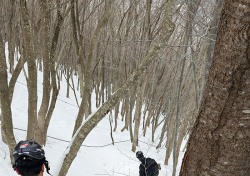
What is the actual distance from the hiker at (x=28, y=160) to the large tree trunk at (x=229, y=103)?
113 centimetres

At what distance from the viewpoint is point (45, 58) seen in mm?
5957

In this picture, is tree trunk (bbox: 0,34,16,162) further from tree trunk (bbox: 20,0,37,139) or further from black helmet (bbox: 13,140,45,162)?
black helmet (bbox: 13,140,45,162)

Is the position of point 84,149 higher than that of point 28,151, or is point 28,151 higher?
point 28,151

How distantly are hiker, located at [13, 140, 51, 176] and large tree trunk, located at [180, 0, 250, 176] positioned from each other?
1128 mm

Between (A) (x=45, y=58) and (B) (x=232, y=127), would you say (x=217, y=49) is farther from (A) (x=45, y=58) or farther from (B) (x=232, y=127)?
(A) (x=45, y=58)

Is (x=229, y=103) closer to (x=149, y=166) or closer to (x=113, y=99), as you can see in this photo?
(x=113, y=99)

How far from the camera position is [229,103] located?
3.90 ft

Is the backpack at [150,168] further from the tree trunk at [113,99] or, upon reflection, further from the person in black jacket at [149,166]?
the tree trunk at [113,99]

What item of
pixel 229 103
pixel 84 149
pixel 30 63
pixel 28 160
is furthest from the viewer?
pixel 84 149

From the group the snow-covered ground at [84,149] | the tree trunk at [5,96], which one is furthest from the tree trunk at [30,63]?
the snow-covered ground at [84,149]

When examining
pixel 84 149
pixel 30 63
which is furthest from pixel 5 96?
pixel 84 149

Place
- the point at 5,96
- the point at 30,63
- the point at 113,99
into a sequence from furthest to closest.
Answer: the point at 5,96
the point at 30,63
the point at 113,99

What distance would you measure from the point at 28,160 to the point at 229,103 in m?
1.35

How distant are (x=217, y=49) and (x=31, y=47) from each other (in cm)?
409
